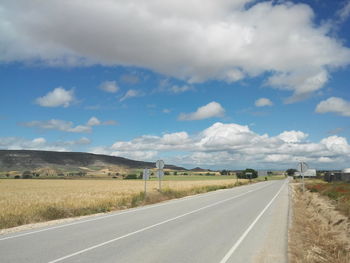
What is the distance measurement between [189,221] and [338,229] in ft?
20.3

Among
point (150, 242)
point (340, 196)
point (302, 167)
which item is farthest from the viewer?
point (302, 167)

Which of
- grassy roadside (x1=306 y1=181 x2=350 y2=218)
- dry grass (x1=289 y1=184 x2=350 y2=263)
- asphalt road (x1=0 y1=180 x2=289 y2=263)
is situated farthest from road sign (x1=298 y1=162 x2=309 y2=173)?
asphalt road (x1=0 y1=180 x2=289 y2=263)

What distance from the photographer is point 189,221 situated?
1531 cm

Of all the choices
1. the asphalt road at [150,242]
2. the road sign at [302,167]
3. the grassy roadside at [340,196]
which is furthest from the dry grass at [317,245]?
the road sign at [302,167]

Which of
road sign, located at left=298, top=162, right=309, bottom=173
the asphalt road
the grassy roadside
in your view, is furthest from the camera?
road sign, located at left=298, top=162, right=309, bottom=173

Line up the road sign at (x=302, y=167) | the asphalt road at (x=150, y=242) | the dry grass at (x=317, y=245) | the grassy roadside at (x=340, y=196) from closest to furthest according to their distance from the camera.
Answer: the asphalt road at (x=150, y=242), the dry grass at (x=317, y=245), the grassy roadside at (x=340, y=196), the road sign at (x=302, y=167)

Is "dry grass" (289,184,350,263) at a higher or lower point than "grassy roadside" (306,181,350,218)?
lower

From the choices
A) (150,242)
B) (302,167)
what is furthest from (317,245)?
(302,167)

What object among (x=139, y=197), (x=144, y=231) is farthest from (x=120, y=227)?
(x=139, y=197)

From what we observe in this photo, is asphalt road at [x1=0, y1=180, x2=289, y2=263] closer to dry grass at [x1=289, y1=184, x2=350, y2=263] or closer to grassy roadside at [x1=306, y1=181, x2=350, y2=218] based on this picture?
dry grass at [x1=289, y1=184, x2=350, y2=263]

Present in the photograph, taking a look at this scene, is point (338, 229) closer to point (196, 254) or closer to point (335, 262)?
point (335, 262)

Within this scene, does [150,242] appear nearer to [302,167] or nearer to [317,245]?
[317,245]

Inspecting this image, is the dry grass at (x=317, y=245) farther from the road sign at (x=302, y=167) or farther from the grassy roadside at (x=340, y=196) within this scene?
the road sign at (x=302, y=167)

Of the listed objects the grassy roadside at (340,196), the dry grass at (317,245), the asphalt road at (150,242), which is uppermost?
the grassy roadside at (340,196)
